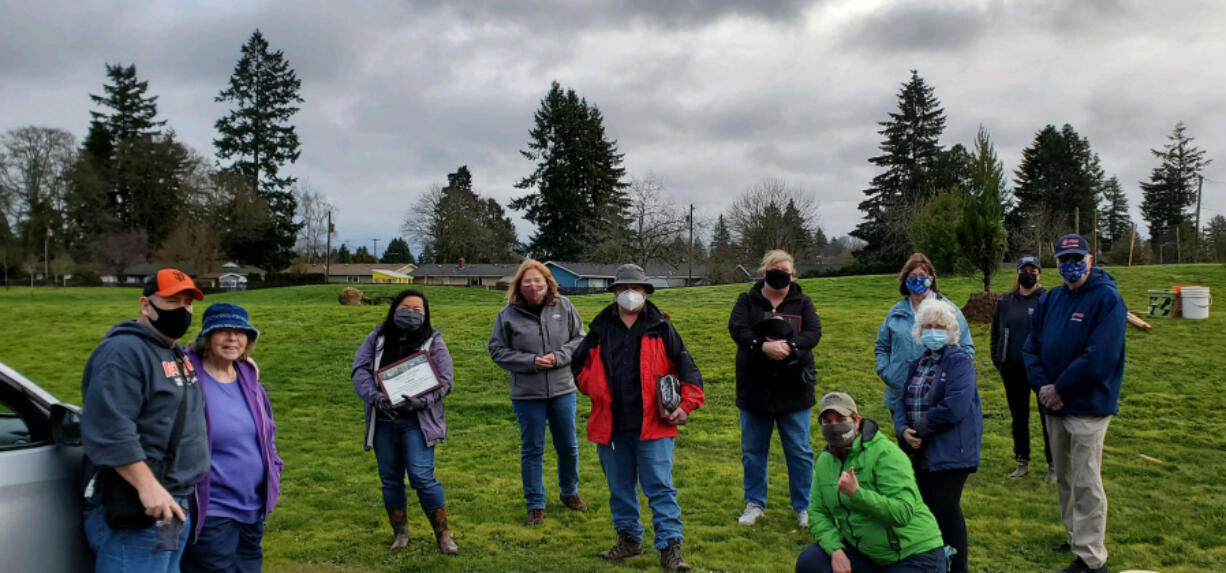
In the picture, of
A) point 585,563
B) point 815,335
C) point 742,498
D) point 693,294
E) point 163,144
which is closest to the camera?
point 585,563

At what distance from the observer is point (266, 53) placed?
56.9 meters

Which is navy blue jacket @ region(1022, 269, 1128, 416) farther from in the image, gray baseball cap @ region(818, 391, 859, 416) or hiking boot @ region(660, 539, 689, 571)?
hiking boot @ region(660, 539, 689, 571)

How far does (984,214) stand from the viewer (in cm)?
1752

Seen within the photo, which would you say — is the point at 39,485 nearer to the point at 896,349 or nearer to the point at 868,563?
the point at 868,563

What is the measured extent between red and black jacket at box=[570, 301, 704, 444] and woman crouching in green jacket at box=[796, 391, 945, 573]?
118cm

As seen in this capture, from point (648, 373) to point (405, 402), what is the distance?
166 centimetres

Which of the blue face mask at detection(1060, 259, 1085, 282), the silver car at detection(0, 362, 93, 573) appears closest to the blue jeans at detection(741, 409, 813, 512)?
the blue face mask at detection(1060, 259, 1085, 282)

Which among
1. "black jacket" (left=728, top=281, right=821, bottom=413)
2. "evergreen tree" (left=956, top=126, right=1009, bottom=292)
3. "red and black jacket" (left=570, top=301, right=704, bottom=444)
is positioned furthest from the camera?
"evergreen tree" (left=956, top=126, right=1009, bottom=292)

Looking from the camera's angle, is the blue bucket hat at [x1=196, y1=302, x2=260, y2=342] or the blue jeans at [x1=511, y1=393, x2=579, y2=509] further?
the blue jeans at [x1=511, y1=393, x2=579, y2=509]

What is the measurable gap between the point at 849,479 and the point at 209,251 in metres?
58.0

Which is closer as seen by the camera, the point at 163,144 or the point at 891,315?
the point at 891,315

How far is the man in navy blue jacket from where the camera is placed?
472 centimetres

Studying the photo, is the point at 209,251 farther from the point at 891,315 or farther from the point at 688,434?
the point at 891,315

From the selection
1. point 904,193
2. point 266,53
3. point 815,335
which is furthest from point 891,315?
point 266,53
